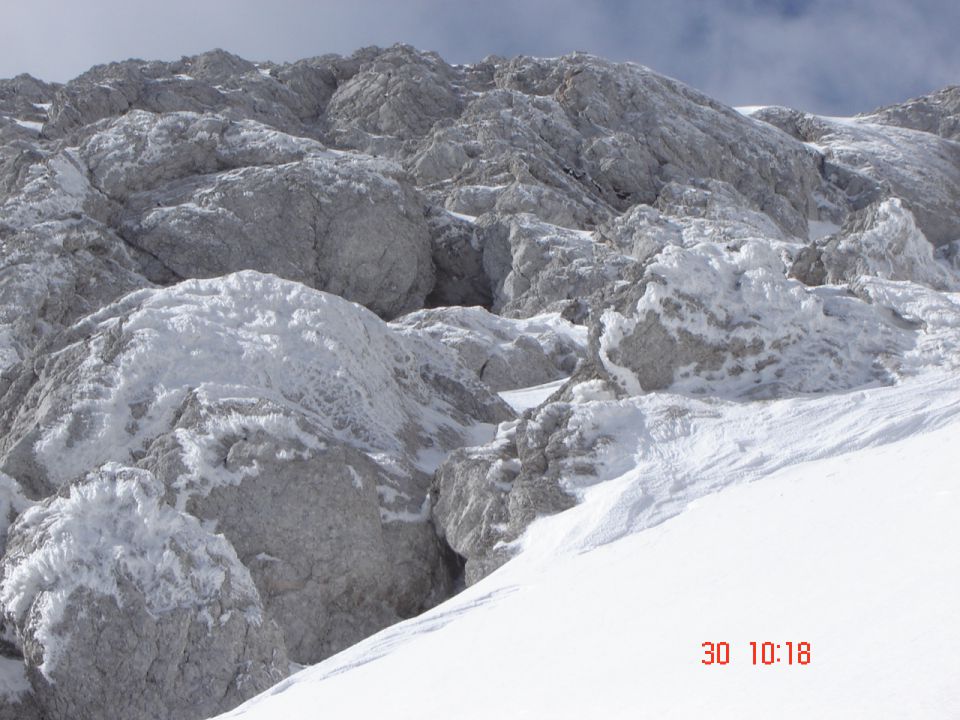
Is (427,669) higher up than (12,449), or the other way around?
(12,449)

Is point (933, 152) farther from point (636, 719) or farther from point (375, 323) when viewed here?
point (636, 719)

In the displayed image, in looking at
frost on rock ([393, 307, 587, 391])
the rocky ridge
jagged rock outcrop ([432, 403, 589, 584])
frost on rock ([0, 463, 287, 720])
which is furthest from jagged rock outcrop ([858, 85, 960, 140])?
frost on rock ([0, 463, 287, 720])

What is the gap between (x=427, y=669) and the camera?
291 inches

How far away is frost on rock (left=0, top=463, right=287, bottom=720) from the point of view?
8992 millimetres

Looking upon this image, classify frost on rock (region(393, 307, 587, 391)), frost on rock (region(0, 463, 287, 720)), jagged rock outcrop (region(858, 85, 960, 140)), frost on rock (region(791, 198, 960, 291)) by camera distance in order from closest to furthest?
frost on rock (region(0, 463, 287, 720)), frost on rock (region(791, 198, 960, 291)), frost on rock (region(393, 307, 587, 391)), jagged rock outcrop (region(858, 85, 960, 140))

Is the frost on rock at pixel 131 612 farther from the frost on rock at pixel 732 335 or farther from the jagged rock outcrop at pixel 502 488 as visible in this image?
the frost on rock at pixel 732 335

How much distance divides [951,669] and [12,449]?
45.6 ft

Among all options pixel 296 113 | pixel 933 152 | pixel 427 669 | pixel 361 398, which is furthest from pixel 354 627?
pixel 933 152

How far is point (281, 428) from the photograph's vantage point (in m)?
13.5

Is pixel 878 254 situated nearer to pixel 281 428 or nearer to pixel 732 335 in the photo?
pixel 732 335
